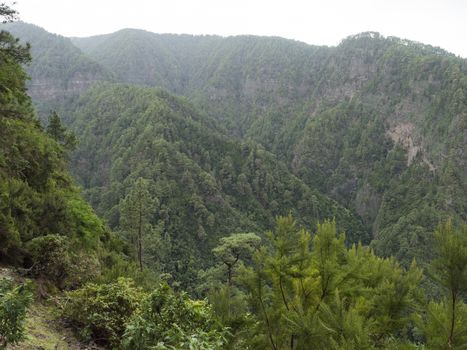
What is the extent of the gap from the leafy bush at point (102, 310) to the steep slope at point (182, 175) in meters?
72.8

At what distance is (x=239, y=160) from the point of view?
142750 mm

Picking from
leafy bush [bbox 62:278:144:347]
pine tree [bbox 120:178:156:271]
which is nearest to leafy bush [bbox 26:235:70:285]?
leafy bush [bbox 62:278:144:347]

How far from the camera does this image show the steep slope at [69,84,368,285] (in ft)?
335

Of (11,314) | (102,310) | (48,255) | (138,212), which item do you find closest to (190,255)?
(138,212)

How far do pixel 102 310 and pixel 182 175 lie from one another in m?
107

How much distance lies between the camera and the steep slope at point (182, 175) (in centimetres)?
10206

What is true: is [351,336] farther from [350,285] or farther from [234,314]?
[350,285]

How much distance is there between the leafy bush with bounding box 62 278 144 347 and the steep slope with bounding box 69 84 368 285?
7277cm

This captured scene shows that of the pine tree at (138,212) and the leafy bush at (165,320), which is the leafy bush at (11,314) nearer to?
the leafy bush at (165,320)

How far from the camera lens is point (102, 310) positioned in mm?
9484

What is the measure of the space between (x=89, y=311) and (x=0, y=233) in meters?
3.25

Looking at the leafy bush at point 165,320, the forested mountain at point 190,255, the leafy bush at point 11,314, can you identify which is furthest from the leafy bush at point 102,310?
the leafy bush at point 11,314

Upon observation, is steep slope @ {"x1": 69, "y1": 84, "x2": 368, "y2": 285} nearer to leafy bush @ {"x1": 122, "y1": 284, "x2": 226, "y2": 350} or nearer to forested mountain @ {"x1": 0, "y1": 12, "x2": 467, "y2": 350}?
forested mountain @ {"x1": 0, "y1": 12, "x2": 467, "y2": 350}

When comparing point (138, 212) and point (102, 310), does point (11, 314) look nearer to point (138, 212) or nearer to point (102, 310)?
point (102, 310)
